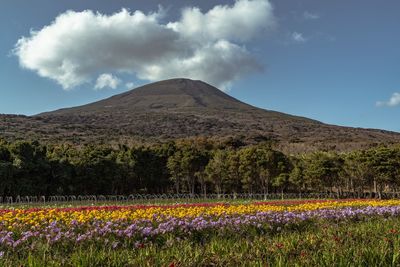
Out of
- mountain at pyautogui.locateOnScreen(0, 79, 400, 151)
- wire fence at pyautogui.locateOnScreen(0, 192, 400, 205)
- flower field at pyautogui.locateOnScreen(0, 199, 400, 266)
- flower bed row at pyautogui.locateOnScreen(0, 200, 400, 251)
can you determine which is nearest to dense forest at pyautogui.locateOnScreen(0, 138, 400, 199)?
wire fence at pyautogui.locateOnScreen(0, 192, 400, 205)

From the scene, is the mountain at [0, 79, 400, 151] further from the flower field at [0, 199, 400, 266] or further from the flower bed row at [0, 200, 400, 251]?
the flower field at [0, 199, 400, 266]

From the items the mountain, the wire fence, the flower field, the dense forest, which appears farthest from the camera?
the mountain

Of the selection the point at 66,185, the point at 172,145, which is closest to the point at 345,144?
the point at 172,145

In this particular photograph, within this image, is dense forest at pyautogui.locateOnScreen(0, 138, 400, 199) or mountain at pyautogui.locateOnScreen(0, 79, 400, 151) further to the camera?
mountain at pyautogui.locateOnScreen(0, 79, 400, 151)

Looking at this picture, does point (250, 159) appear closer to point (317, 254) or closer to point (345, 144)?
point (317, 254)

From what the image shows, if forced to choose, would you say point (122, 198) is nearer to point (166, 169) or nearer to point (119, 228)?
point (166, 169)

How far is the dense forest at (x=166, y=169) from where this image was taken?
42.9 m

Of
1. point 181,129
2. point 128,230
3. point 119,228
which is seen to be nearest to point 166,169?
point 119,228

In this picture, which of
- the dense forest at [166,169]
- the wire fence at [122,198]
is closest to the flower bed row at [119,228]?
the wire fence at [122,198]

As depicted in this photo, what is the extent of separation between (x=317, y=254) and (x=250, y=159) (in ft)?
149

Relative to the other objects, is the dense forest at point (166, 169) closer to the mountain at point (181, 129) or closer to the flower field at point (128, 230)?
the flower field at point (128, 230)

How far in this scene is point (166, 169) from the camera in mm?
57438

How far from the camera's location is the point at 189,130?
133750 millimetres

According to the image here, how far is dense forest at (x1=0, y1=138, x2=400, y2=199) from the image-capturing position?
4288 centimetres
